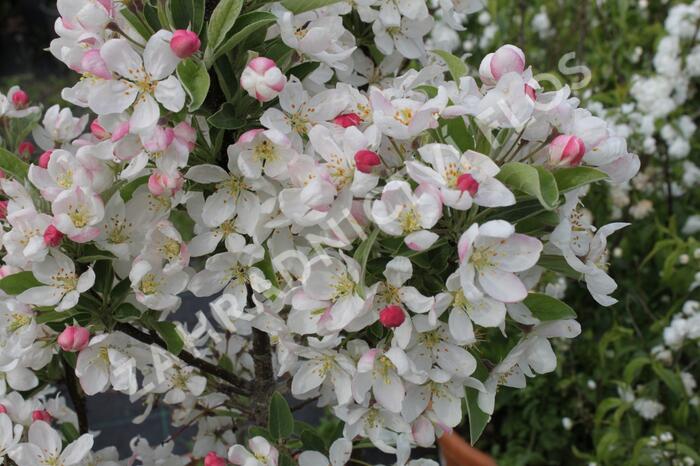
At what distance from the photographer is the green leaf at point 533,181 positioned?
2.47 feet

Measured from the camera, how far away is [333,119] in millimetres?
932

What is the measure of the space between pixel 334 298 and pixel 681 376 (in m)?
1.37

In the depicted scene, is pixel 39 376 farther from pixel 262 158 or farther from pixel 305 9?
pixel 305 9

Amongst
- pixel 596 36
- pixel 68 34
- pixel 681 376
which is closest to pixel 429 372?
pixel 68 34

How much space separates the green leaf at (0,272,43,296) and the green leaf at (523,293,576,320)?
1.82 ft

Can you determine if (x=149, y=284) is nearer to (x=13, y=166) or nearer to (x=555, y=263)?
(x=13, y=166)

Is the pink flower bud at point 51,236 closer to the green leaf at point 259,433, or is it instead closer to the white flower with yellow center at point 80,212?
the white flower with yellow center at point 80,212

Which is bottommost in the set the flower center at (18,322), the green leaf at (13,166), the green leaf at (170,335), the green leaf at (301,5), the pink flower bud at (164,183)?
the green leaf at (170,335)

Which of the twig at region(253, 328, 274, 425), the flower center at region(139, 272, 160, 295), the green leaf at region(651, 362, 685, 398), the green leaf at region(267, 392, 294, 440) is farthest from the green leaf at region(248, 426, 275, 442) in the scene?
the green leaf at region(651, 362, 685, 398)

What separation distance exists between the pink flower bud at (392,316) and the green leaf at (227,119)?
0.88 ft

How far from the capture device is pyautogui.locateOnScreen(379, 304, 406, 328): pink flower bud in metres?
0.81

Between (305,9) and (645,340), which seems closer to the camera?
(305,9)

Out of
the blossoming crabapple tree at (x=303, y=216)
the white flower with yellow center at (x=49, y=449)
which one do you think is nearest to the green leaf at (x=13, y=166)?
the blossoming crabapple tree at (x=303, y=216)

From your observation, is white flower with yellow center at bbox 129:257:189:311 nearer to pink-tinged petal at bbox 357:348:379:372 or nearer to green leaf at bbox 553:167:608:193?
pink-tinged petal at bbox 357:348:379:372
